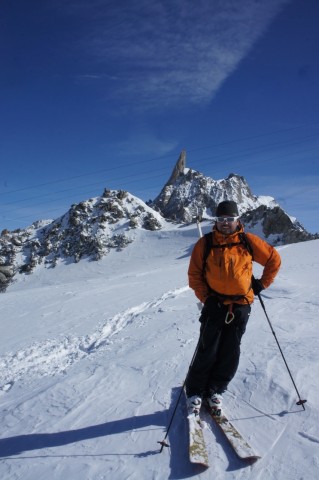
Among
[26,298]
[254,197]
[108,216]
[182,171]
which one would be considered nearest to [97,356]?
[26,298]

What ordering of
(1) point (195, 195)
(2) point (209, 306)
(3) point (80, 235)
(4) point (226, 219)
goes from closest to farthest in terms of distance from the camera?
(4) point (226, 219)
(2) point (209, 306)
(3) point (80, 235)
(1) point (195, 195)

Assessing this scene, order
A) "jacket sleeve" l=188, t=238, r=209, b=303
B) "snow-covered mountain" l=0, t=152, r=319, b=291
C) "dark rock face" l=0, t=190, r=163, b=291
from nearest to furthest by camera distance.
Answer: "jacket sleeve" l=188, t=238, r=209, b=303
"snow-covered mountain" l=0, t=152, r=319, b=291
"dark rock face" l=0, t=190, r=163, b=291

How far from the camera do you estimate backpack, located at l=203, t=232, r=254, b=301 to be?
4.23 meters

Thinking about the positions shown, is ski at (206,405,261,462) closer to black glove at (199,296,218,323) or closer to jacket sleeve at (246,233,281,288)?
black glove at (199,296,218,323)

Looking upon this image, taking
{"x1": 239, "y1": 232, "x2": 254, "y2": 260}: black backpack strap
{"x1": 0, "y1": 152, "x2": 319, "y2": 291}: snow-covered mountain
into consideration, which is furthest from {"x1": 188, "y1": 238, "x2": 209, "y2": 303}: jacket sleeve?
{"x1": 0, "y1": 152, "x2": 319, "y2": 291}: snow-covered mountain

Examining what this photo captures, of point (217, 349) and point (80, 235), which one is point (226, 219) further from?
point (80, 235)

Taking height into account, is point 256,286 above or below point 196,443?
above

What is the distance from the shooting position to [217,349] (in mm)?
4539

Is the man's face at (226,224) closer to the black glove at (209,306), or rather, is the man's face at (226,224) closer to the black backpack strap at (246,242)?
the black backpack strap at (246,242)

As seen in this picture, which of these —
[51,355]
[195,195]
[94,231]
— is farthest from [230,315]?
[195,195]

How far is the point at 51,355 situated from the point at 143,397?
13.4ft

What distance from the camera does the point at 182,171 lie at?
120 m

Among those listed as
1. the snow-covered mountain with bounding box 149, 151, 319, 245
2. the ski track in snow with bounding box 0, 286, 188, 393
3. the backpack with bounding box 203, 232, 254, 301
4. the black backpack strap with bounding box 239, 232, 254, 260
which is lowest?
the ski track in snow with bounding box 0, 286, 188, 393

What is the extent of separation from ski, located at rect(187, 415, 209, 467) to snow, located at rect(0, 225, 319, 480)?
106 mm
